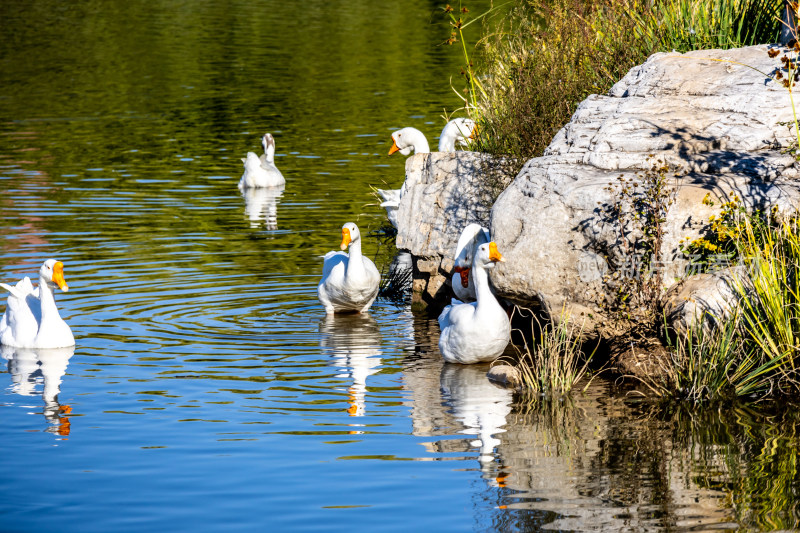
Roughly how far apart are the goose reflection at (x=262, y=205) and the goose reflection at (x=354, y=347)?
16.5ft

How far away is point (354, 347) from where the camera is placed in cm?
1144

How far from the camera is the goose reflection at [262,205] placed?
17.8 metres

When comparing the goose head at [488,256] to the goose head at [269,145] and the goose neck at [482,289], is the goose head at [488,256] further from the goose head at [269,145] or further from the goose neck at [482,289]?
the goose head at [269,145]

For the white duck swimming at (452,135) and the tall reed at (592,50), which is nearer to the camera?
the tall reed at (592,50)

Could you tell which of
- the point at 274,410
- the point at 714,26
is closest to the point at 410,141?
the point at 714,26

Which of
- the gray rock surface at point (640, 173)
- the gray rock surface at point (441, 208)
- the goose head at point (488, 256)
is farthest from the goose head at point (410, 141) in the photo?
the goose head at point (488, 256)

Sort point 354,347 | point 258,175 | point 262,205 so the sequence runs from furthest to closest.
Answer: point 258,175
point 262,205
point 354,347

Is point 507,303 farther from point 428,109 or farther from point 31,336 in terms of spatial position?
point 428,109

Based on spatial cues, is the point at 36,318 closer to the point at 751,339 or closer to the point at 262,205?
the point at 751,339

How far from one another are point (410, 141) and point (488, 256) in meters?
5.68

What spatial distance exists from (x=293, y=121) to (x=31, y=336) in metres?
16.9

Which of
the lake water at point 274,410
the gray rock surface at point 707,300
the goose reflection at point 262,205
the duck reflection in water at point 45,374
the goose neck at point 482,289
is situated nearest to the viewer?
the lake water at point 274,410

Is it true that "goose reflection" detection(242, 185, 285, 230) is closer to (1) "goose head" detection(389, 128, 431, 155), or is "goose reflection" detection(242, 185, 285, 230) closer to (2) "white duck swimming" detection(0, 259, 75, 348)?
(1) "goose head" detection(389, 128, 431, 155)

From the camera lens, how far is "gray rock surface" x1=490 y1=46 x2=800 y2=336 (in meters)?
10.1
